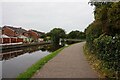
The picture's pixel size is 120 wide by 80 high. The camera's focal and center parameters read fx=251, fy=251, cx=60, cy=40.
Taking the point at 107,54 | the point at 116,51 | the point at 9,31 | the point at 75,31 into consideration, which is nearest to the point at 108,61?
the point at 107,54

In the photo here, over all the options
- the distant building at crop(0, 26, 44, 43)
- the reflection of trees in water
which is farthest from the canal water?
the distant building at crop(0, 26, 44, 43)

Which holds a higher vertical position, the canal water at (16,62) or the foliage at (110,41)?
the foliage at (110,41)

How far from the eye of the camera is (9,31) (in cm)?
9219

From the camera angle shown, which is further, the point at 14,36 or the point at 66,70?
the point at 14,36

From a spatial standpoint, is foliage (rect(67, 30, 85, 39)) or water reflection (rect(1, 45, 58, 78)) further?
foliage (rect(67, 30, 85, 39))

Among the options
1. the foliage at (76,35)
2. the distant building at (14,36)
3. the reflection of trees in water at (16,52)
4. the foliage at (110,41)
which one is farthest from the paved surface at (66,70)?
the foliage at (76,35)

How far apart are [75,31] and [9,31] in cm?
3944

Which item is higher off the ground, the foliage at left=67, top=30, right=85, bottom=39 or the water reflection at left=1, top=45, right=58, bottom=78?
the foliage at left=67, top=30, right=85, bottom=39

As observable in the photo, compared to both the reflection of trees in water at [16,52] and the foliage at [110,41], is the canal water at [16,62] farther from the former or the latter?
the foliage at [110,41]

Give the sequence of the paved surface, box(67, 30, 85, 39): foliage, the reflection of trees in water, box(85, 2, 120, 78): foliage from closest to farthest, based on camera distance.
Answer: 1. box(85, 2, 120, 78): foliage
2. the paved surface
3. the reflection of trees in water
4. box(67, 30, 85, 39): foliage

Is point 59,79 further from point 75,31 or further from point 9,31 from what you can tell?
point 75,31

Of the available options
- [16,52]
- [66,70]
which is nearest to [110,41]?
[66,70]

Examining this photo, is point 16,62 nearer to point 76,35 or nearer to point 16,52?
point 16,52

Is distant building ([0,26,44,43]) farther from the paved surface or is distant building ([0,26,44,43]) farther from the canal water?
the paved surface
